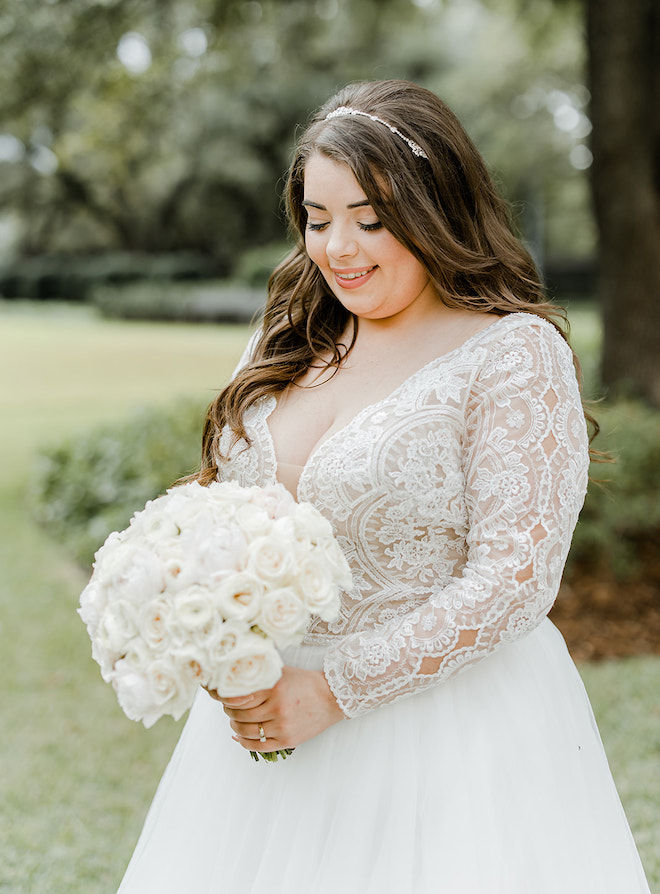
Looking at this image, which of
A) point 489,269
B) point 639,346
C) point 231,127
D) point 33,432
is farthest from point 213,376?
point 489,269

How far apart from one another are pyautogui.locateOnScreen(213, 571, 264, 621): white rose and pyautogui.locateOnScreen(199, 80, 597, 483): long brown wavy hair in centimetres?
69

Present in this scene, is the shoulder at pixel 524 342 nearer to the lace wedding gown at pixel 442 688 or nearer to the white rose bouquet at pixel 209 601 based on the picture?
the lace wedding gown at pixel 442 688

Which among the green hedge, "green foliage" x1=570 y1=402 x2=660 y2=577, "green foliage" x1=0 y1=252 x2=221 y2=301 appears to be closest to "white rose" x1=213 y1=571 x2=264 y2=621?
the green hedge

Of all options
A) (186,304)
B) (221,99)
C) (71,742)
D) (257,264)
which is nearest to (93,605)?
(71,742)

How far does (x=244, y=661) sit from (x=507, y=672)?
760 mm

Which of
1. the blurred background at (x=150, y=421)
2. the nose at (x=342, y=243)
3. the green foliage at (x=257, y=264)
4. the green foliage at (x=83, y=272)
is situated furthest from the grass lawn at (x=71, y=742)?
the green foliage at (x=83, y=272)

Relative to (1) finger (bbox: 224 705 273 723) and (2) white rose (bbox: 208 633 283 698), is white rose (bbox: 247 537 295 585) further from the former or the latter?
(1) finger (bbox: 224 705 273 723)

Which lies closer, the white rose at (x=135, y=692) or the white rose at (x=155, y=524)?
the white rose at (x=135, y=692)

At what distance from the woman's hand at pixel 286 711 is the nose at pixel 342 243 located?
2.93 feet

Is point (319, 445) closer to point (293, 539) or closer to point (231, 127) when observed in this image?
point (293, 539)

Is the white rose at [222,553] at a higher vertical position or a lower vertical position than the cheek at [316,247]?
lower

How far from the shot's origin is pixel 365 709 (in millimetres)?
1861

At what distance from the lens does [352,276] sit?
2.05 m

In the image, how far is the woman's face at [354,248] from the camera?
198 cm
